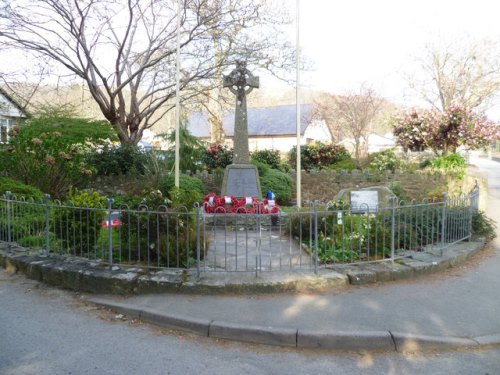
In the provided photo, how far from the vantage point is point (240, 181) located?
35.8 ft

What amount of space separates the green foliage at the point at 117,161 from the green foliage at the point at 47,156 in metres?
2.84

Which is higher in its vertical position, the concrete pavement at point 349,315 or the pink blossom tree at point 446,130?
the pink blossom tree at point 446,130

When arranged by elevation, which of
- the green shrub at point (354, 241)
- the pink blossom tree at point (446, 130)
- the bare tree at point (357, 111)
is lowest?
the green shrub at point (354, 241)

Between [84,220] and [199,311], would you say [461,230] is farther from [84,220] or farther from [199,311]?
[84,220]

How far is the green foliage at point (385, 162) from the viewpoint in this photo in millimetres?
15898

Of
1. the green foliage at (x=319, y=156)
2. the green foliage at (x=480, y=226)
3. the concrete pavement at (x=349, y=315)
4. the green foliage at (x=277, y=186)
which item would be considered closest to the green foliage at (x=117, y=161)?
the green foliage at (x=277, y=186)

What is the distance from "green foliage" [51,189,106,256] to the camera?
19.7ft

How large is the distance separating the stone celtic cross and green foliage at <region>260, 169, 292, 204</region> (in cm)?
168

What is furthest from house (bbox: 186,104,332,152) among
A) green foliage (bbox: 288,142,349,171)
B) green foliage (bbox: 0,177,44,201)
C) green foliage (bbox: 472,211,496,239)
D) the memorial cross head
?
green foliage (bbox: 0,177,44,201)

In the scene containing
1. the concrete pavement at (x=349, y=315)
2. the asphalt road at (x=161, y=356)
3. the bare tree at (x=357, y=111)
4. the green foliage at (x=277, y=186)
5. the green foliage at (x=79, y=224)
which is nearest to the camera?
the asphalt road at (x=161, y=356)

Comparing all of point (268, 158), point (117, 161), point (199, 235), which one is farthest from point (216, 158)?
point (199, 235)

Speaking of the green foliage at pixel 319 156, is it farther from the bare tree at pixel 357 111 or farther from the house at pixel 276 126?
the house at pixel 276 126

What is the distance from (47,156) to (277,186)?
6499mm

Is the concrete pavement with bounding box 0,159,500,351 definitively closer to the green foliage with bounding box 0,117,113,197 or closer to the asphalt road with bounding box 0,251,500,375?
the asphalt road with bounding box 0,251,500,375
